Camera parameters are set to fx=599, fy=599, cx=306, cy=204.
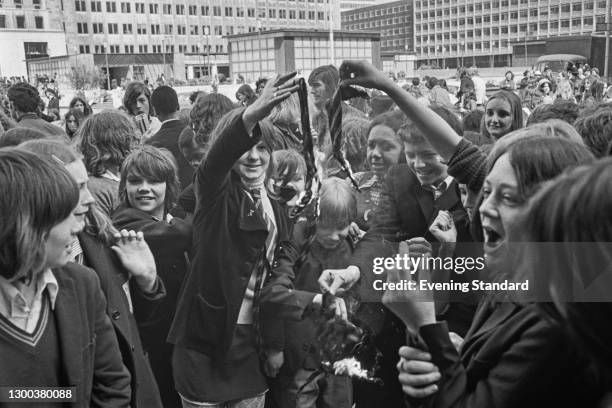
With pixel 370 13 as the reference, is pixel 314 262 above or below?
below

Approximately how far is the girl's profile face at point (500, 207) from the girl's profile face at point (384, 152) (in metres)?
0.68

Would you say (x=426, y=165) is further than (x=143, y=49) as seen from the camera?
No

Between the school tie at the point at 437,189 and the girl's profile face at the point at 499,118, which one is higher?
the girl's profile face at the point at 499,118

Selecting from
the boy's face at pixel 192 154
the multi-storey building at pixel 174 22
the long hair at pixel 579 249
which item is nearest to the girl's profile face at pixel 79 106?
the boy's face at pixel 192 154

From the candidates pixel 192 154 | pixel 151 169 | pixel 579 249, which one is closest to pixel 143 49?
pixel 192 154

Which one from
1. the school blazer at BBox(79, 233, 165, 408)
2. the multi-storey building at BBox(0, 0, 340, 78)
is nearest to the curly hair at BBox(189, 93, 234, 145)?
the school blazer at BBox(79, 233, 165, 408)

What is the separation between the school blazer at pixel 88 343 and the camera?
5.81 feet

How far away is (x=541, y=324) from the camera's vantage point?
4.34 feet

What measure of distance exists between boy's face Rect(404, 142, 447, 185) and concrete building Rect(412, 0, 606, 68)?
92787 mm

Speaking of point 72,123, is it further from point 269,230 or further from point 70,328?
point 70,328

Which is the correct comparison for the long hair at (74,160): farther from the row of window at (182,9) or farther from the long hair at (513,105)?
the row of window at (182,9)

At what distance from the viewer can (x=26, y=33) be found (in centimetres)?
7081

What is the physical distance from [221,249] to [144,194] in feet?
2.18

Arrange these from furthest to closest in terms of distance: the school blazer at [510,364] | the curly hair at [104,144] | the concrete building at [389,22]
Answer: the concrete building at [389,22], the curly hair at [104,144], the school blazer at [510,364]
